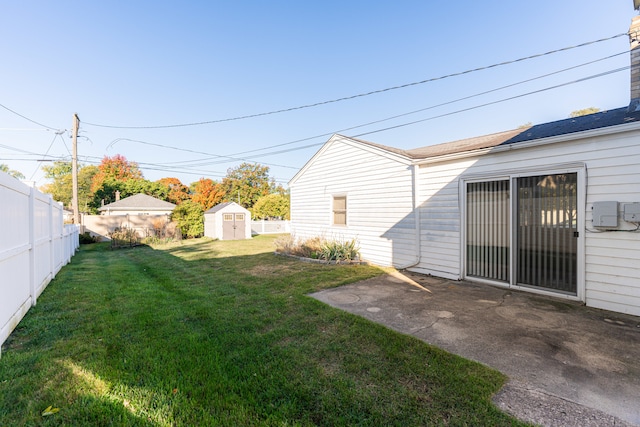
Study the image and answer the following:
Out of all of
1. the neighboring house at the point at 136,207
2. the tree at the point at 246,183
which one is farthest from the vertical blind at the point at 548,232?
the tree at the point at 246,183

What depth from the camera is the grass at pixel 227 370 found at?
203 cm

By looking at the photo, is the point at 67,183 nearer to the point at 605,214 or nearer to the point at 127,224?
the point at 127,224

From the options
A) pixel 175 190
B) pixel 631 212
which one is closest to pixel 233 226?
pixel 631 212

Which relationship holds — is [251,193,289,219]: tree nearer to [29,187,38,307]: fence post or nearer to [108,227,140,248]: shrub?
[108,227,140,248]: shrub

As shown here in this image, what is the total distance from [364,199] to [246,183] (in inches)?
1395

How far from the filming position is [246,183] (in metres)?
41.6

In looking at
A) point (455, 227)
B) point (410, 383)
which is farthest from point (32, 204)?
point (455, 227)

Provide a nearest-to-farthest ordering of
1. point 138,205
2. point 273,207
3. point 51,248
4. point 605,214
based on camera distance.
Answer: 1. point 605,214
2. point 51,248
3. point 138,205
4. point 273,207

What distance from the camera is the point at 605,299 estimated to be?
4406 millimetres

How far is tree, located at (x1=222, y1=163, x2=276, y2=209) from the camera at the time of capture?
135 feet

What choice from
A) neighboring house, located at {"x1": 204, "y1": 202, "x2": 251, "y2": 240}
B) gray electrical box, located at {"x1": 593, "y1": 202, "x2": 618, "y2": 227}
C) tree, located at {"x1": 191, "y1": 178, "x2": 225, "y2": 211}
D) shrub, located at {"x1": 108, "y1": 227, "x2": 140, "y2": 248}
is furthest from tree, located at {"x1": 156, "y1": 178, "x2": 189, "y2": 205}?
gray electrical box, located at {"x1": 593, "y1": 202, "x2": 618, "y2": 227}

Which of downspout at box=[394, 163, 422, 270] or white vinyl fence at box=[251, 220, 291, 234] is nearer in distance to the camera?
downspout at box=[394, 163, 422, 270]

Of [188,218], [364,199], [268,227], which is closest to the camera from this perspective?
[364,199]

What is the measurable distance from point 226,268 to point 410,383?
6.71 meters
